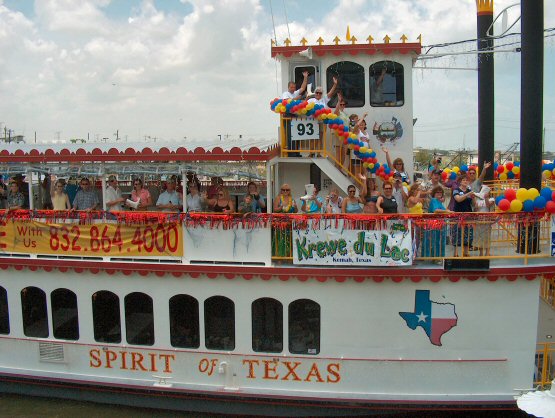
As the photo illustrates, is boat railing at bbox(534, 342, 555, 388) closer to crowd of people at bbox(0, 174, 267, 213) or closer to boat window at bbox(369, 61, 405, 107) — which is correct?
crowd of people at bbox(0, 174, 267, 213)

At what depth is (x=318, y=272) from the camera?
8438mm

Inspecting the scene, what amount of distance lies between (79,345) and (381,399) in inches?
208

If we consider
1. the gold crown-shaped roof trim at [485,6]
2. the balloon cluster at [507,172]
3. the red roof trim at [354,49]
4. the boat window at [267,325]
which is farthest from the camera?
the balloon cluster at [507,172]

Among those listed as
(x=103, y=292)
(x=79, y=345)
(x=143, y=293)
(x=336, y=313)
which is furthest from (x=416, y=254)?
(x=79, y=345)

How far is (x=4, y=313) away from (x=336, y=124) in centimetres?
721

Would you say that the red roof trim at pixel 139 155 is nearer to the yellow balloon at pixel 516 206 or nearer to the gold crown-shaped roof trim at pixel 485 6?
the yellow balloon at pixel 516 206

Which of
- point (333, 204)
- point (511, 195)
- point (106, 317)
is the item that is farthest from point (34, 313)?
point (511, 195)

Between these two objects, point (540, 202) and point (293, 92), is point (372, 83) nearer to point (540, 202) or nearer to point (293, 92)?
point (293, 92)

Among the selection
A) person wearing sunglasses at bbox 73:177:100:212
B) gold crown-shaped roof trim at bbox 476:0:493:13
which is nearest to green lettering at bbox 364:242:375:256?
person wearing sunglasses at bbox 73:177:100:212

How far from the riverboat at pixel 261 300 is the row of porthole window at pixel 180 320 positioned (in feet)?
0.08

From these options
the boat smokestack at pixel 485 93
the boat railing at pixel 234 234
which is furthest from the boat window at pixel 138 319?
the boat smokestack at pixel 485 93

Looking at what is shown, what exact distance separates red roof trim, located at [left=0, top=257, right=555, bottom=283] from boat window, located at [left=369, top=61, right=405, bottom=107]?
13.3 ft

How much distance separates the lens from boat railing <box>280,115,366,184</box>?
9820mm

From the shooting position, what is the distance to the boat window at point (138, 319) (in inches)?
373
